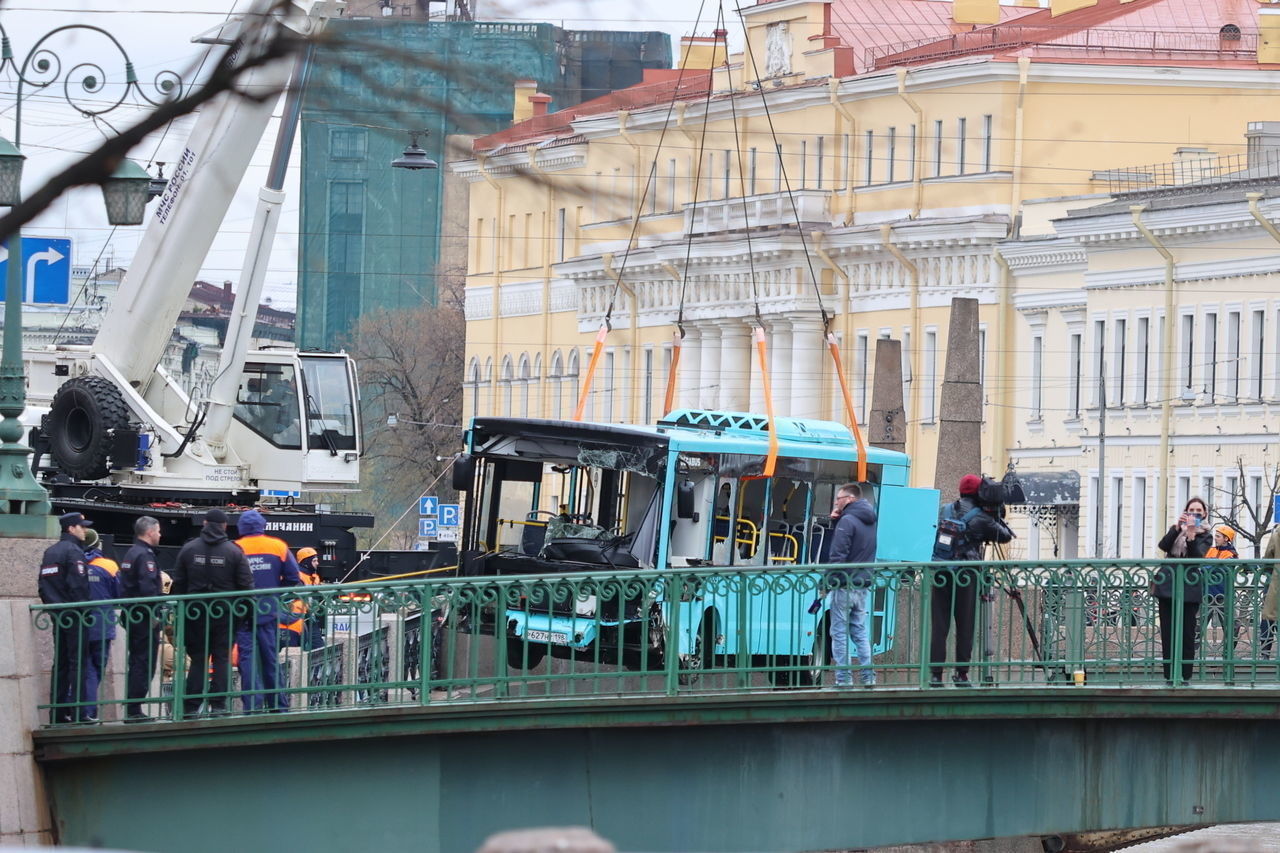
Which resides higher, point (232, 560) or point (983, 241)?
point (983, 241)

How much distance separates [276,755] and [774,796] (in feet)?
9.97

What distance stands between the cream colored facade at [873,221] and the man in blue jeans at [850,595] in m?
38.2

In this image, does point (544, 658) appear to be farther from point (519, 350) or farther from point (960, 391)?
point (519, 350)

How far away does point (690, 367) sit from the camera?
266 ft

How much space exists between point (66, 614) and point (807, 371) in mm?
57104

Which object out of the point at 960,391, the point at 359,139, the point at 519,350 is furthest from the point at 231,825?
the point at 519,350

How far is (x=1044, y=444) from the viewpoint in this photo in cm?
6494

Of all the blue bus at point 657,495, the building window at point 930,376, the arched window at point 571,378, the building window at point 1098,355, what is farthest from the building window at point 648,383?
the blue bus at point 657,495

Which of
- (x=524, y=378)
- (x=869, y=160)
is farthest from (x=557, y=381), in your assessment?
(x=869, y=160)

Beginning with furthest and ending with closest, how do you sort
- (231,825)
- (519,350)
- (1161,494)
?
(519,350) → (1161,494) → (231,825)

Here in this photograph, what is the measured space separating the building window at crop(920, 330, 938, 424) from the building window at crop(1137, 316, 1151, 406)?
33.1 ft

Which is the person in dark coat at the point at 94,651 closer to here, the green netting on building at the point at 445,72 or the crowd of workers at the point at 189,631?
the crowd of workers at the point at 189,631

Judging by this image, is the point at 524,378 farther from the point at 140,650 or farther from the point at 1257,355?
the point at 140,650

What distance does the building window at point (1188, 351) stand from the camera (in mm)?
57625
